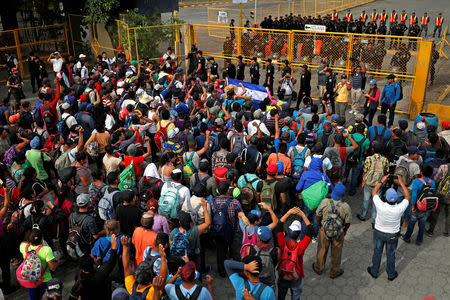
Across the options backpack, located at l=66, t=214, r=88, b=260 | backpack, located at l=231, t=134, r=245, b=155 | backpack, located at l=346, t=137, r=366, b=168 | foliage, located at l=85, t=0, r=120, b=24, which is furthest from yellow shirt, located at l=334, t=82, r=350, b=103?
foliage, located at l=85, t=0, r=120, b=24

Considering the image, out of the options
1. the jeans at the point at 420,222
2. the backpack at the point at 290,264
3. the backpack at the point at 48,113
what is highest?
the backpack at the point at 48,113

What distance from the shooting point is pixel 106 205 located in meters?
6.36

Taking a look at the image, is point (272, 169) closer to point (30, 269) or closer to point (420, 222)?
point (420, 222)

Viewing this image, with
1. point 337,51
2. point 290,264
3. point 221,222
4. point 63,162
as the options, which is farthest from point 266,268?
point 337,51

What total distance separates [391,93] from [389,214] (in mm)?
6709

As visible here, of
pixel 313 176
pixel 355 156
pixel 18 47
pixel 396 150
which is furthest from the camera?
pixel 18 47

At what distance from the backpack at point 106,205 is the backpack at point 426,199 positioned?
5117 millimetres

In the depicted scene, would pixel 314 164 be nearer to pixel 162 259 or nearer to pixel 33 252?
pixel 162 259

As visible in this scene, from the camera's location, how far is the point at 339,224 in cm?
600

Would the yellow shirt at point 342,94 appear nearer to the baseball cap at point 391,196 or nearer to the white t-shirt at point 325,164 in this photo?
the white t-shirt at point 325,164

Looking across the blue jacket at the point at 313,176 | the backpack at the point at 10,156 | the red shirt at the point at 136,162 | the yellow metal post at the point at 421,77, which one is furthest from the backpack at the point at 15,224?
the yellow metal post at the point at 421,77

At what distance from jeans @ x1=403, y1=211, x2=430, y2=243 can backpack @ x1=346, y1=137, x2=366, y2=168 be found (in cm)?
175

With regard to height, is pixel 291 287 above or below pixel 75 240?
below

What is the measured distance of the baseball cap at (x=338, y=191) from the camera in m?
5.89
